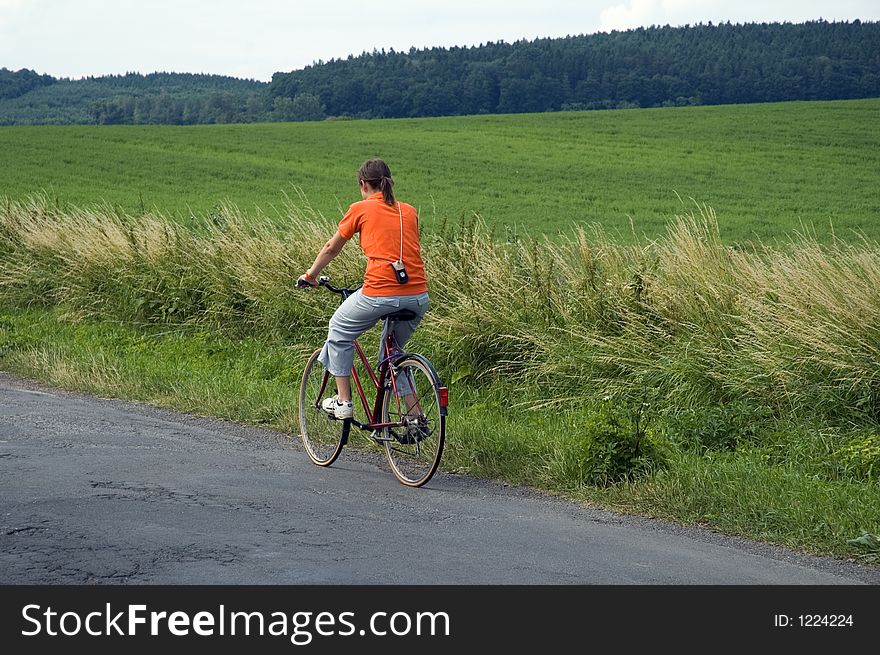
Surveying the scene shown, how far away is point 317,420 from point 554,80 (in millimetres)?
99496

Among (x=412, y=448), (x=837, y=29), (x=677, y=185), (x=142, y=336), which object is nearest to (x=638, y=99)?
(x=837, y=29)

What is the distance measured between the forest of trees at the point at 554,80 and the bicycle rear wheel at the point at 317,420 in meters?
87.7

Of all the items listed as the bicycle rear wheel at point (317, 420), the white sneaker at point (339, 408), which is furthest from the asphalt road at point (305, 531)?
the white sneaker at point (339, 408)

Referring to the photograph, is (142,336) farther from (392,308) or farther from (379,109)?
(379,109)

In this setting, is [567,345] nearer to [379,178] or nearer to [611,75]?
[379,178]

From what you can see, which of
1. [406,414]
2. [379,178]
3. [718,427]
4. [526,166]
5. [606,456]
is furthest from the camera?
[526,166]

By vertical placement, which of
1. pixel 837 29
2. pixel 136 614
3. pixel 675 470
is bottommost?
pixel 136 614

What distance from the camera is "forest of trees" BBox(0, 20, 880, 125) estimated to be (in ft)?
312

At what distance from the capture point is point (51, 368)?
12750 mm

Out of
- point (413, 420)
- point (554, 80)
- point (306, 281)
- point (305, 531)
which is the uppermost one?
point (554, 80)

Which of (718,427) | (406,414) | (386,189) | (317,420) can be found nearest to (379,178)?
(386,189)

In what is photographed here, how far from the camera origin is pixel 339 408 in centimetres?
805

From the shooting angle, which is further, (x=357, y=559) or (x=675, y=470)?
(x=675, y=470)

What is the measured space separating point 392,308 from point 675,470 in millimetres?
2202
